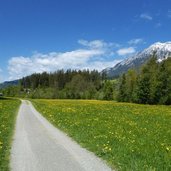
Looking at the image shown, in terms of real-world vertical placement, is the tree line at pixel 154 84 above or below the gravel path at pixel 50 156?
above

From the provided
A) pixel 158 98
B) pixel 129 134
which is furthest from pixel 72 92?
pixel 129 134

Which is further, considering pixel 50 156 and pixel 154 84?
pixel 154 84

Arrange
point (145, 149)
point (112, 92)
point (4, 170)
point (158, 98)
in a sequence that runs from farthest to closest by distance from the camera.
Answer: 1. point (112, 92)
2. point (158, 98)
3. point (145, 149)
4. point (4, 170)

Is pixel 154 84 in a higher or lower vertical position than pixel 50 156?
higher

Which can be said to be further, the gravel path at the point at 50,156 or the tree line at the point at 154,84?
the tree line at the point at 154,84

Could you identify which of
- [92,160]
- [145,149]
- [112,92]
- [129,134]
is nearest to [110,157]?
[92,160]

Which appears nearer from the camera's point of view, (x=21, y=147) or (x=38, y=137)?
(x=21, y=147)

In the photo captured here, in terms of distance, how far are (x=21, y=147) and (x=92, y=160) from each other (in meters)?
4.43

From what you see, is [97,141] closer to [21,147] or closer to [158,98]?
[21,147]

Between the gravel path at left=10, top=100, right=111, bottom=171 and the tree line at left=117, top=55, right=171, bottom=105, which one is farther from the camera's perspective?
the tree line at left=117, top=55, right=171, bottom=105

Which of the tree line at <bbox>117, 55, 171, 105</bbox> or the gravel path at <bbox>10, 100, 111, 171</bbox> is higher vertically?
the tree line at <bbox>117, 55, 171, 105</bbox>

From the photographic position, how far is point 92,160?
13672mm

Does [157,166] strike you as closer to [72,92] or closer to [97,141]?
[97,141]

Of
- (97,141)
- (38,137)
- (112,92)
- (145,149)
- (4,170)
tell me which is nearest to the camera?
(4,170)
